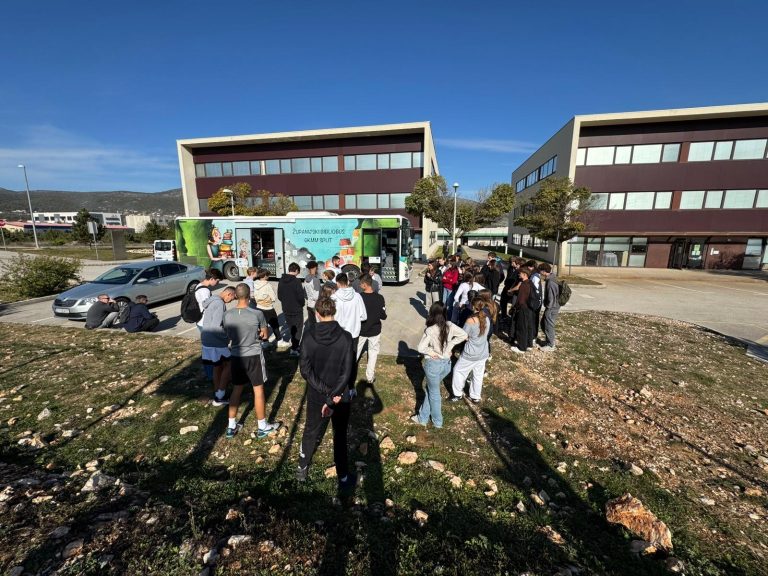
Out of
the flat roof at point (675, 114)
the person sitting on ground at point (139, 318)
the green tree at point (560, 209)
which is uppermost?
the flat roof at point (675, 114)

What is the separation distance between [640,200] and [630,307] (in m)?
17.0

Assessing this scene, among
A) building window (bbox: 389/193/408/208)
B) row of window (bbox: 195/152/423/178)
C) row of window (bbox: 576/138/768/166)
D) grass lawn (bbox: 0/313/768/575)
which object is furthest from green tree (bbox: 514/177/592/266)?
grass lawn (bbox: 0/313/768/575)

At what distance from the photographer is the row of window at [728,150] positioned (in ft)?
74.6

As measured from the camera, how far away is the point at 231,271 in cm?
1627

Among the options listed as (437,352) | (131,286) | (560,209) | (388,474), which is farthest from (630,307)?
(131,286)

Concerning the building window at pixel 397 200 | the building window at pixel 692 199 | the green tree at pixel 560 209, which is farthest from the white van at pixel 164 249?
the building window at pixel 692 199

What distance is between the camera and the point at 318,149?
103ft

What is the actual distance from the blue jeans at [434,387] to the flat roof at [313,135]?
28.1 metres

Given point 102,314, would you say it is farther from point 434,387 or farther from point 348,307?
point 434,387

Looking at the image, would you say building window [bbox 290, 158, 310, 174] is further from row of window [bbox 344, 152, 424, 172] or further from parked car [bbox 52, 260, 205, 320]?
parked car [bbox 52, 260, 205, 320]

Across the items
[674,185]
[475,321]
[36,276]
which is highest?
[674,185]

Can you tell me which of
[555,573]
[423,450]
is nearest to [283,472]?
[423,450]

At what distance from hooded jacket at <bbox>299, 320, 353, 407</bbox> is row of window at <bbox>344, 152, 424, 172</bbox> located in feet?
94.5

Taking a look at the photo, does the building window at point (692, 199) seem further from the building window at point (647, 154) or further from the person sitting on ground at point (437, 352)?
the person sitting on ground at point (437, 352)
